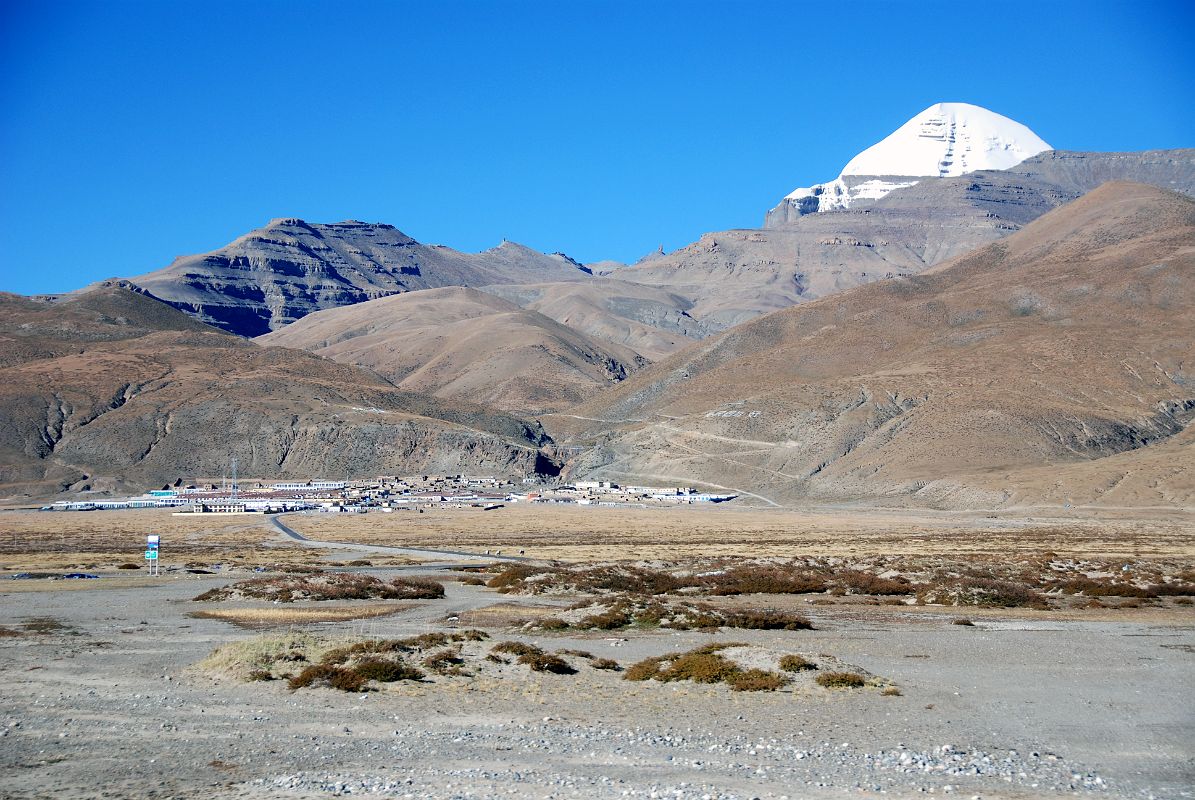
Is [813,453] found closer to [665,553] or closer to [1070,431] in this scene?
[1070,431]

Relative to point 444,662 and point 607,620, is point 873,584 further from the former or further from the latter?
point 444,662

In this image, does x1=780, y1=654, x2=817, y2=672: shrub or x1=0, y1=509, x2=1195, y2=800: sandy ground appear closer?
x1=0, y1=509, x2=1195, y2=800: sandy ground

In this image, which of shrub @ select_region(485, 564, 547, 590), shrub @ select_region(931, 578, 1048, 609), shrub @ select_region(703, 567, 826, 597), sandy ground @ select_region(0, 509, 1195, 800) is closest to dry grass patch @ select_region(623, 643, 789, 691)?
sandy ground @ select_region(0, 509, 1195, 800)

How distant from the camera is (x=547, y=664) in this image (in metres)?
30.2

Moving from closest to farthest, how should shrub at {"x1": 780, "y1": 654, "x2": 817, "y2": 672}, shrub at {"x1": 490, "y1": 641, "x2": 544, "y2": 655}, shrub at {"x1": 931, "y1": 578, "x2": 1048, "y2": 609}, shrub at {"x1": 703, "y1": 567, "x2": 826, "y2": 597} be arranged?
shrub at {"x1": 780, "y1": 654, "x2": 817, "y2": 672}
shrub at {"x1": 490, "y1": 641, "x2": 544, "y2": 655}
shrub at {"x1": 931, "y1": 578, "x2": 1048, "y2": 609}
shrub at {"x1": 703, "y1": 567, "x2": 826, "y2": 597}

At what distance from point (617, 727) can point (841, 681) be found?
646cm

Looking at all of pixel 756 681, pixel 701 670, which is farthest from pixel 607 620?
pixel 756 681

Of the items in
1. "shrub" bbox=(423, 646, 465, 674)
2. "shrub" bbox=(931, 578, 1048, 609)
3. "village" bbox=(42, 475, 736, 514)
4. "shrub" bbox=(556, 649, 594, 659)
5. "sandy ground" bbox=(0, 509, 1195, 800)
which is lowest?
"sandy ground" bbox=(0, 509, 1195, 800)

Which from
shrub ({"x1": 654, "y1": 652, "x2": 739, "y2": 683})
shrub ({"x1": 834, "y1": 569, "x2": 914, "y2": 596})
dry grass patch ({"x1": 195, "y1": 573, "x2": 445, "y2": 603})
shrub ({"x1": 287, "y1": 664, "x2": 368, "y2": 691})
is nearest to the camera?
shrub ({"x1": 287, "y1": 664, "x2": 368, "y2": 691})

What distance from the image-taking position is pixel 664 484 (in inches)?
6762

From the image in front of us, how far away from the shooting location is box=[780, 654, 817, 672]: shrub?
28.9 metres

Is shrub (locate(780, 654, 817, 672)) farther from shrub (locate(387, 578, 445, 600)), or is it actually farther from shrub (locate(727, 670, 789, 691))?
shrub (locate(387, 578, 445, 600))

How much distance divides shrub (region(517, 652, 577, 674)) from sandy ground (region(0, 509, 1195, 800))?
47 cm

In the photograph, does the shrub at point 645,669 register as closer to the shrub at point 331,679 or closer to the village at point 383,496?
the shrub at point 331,679
